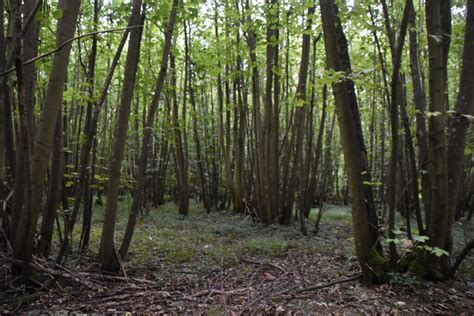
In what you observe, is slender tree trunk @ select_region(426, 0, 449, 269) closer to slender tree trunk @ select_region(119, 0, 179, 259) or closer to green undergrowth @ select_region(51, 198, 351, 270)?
green undergrowth @ select_region(51, 198, 351, 270)

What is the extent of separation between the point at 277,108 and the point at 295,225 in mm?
2829

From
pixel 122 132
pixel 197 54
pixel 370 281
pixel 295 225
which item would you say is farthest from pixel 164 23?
pixel 295 225

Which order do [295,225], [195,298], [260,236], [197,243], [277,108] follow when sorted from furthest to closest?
[295,225] → [277,108] → [260,236] → [197,243] → [195,298]

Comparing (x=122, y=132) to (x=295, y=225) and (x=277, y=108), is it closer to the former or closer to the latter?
(x=277, y=108)

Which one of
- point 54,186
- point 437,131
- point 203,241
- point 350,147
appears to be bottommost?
point 203,241

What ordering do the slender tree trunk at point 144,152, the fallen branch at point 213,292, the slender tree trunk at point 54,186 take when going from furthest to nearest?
the slender tree trunk at point 144,152, the slender tree trunk at point 54,186, the fallen branch at point 213,292

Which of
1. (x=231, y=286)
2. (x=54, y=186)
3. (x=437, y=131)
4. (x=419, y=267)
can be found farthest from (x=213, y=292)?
(x=437, y=131)

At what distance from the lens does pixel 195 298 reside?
361 cm

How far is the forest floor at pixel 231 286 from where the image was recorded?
3.30 metres

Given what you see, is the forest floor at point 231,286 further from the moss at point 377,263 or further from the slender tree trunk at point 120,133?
the slender tree trunk at point 120,133

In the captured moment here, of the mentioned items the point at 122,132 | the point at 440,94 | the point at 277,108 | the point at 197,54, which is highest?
the point at 197,54


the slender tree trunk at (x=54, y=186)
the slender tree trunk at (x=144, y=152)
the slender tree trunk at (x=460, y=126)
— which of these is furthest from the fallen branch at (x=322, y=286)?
the slender tree trunk at (x=54, y=186)

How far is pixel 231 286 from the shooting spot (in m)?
4.12

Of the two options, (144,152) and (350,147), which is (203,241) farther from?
(350,147)
